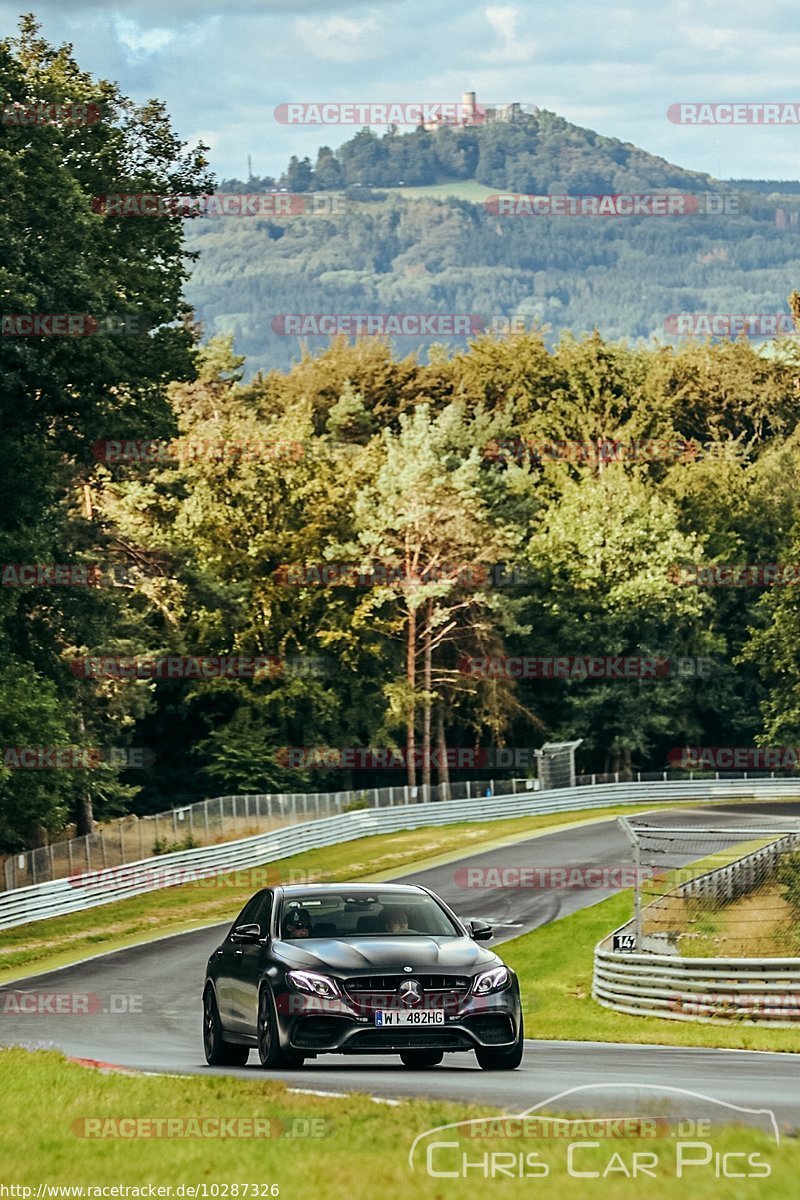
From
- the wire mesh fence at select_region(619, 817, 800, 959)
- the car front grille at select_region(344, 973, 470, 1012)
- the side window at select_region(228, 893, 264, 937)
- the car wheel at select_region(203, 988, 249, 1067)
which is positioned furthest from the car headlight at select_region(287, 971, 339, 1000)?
the wire mesh fence at select_region(619, 817, 800, 959)

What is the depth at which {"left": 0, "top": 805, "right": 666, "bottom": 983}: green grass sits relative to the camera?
43.2 m

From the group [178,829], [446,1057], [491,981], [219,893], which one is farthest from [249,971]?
[178,829]

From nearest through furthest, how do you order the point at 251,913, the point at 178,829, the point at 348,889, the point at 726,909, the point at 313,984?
the point at 313,984 < the point at 348,889 < the point at 251,913 < the point at 726,909 < the point at 178,829

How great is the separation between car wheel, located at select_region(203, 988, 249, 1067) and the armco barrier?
94.3 ft

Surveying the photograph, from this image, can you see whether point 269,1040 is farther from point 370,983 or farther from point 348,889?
point 348,889

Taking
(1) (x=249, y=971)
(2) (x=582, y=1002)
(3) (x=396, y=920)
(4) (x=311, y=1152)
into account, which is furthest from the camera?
(2) (x=582, y=1002)

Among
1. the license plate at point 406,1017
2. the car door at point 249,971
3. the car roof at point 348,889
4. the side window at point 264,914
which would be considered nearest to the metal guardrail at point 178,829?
the side window at point 264,914

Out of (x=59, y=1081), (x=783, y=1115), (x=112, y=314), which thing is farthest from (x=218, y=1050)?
(x=112, y=314)

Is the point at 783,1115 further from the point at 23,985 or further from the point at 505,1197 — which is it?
the point at 23,985

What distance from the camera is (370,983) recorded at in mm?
15273

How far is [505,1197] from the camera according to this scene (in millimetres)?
8500

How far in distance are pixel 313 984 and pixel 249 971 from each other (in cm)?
111

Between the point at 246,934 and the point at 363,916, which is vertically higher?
the point at 363,916

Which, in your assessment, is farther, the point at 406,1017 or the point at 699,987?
the point at 699,987
